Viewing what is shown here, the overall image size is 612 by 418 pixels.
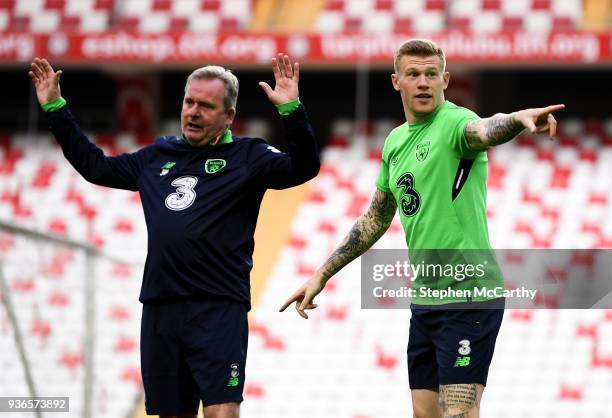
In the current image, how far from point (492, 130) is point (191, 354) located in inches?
57.1

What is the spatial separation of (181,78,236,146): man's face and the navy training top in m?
0.09

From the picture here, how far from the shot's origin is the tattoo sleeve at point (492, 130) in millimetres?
3965

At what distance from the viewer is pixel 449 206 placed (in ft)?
14.3

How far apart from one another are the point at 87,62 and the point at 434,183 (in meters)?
10.1

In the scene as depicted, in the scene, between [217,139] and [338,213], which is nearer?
[217,139]

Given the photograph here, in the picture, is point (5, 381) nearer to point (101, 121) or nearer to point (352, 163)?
point (352, 163)

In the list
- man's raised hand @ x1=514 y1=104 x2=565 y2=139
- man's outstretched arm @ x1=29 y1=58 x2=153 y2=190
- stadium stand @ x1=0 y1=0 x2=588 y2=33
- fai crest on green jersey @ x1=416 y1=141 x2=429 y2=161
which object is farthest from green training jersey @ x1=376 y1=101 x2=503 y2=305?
stadium stand @ x1=0 y1=0 x2=588 y2=33

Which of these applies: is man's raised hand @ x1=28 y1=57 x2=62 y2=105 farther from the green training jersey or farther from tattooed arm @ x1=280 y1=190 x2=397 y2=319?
the green training jersey

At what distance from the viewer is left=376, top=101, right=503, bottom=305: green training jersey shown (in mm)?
4344

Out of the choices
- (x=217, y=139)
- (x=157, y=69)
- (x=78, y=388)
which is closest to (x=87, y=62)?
(x=157, y=69)

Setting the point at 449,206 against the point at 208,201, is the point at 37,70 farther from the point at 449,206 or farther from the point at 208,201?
the point at 449,206

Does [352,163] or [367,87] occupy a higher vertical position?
[367,87]

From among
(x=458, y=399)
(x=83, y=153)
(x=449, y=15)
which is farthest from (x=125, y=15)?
(x=458, y=399)

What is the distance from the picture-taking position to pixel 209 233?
14.4 ft
